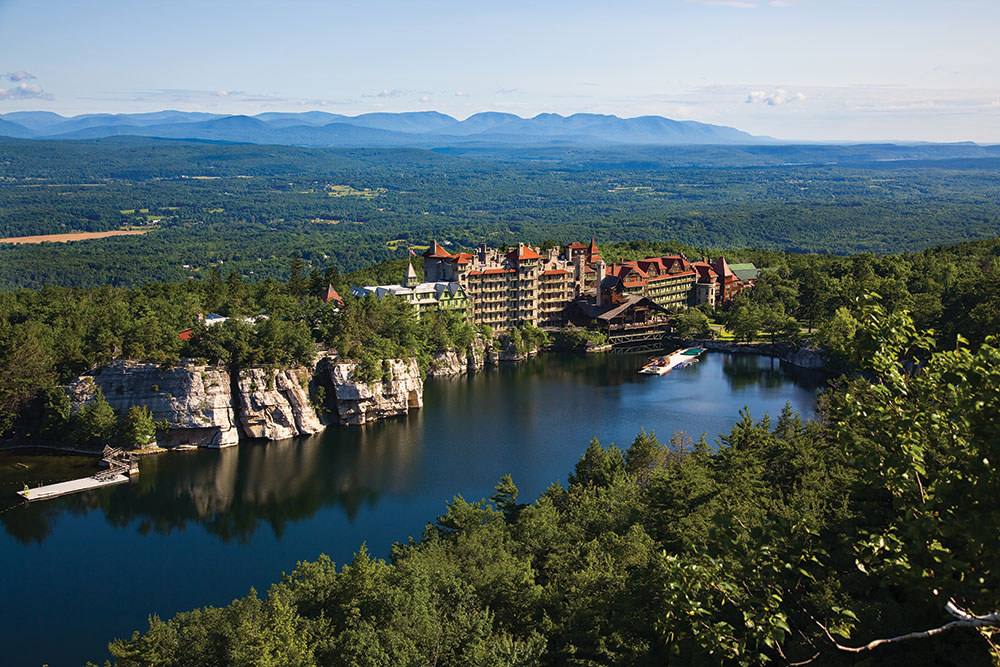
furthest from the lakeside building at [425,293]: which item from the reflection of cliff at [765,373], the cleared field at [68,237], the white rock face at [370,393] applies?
the cleared field at [68,237]

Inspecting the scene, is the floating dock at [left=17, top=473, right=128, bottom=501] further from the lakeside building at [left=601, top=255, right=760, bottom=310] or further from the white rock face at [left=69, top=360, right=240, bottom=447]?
the lakeside building at [left=601, top=255, right=760, bottom=310]

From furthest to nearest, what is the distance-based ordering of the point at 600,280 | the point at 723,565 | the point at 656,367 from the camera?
the point at 600,280, the point at 656,367, the point at 723,565

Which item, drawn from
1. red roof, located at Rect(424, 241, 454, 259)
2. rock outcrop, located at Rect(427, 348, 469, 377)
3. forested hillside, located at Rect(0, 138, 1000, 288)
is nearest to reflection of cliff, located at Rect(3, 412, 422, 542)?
rock outcrop, located at Rect(427, 348, 469, 377)

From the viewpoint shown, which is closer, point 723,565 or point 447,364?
point 723,565

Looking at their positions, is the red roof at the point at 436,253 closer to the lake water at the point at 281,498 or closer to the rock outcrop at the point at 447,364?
the rock outcrop at the point at 447,364

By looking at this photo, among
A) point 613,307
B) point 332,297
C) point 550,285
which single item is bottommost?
point 613,307

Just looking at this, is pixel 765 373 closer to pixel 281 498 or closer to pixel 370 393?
pixel 370 393

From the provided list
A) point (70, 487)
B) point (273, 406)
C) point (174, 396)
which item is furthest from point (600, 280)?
point (70, 487)
